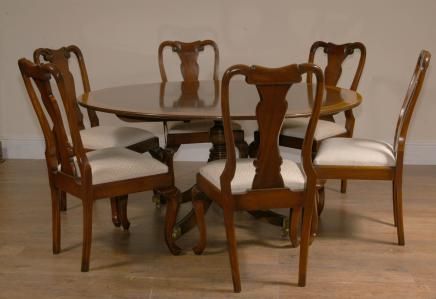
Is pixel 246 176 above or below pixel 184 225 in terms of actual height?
above

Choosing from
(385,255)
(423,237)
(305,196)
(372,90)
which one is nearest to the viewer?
(305,196)

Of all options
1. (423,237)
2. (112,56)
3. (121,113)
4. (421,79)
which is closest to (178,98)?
(121,113)

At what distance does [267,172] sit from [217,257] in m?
0.60

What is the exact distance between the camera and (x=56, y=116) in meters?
2.19

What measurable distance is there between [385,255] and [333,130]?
82 cm

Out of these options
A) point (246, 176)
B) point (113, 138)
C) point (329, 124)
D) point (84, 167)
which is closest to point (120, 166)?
point (84, 167)

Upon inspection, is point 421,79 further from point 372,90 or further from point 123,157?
point 372,90

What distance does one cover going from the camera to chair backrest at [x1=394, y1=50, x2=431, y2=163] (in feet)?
7.70

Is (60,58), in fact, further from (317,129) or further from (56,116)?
(317,129)

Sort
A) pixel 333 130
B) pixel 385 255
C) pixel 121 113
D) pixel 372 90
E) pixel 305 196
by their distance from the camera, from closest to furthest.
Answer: pixel 305 196
pixel 121 113
pixel 385 255
pixel 333 130
pixel 372 90

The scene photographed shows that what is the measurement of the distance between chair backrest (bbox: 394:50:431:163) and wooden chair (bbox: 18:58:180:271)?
1.02 m

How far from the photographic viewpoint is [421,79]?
2.34m

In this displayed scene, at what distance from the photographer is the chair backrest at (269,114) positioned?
184cm

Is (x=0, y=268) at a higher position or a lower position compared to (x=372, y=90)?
lower
